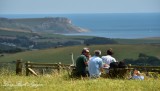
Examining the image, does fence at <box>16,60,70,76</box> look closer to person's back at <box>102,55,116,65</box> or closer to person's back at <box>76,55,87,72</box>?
person's back at <box>102,55,116,65</box>

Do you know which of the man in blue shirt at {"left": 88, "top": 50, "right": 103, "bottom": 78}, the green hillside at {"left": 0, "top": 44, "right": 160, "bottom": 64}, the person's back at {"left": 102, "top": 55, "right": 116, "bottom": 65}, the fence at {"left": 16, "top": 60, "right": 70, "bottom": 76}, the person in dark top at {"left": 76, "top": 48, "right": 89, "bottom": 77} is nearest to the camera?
the man in blue shirt at {"left": 88, "top": 50, "right": 103, "bottom": 78}

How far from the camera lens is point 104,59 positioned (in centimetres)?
1659

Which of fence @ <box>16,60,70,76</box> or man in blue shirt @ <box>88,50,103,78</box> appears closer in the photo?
man in blue shirt @ <box>88,50,103,78</box>

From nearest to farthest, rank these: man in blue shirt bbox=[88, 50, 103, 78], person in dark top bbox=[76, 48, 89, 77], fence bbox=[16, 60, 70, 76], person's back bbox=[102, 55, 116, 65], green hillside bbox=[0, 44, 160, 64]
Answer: man in blue shirt bbox=[88, 50, 103, 78] < person in dark top bbox=[76, 48, 89, 77] < person's back bbox=[102, 55, 116, 65] < fence bbox=[16, 60, 70, 76] < green hillside bbox=[0, 44, 160, 64]

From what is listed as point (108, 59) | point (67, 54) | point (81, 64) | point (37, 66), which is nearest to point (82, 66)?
point (81, 64)

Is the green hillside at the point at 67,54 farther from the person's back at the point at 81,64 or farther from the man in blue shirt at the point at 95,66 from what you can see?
the man in blue shirt at the point at 95,66

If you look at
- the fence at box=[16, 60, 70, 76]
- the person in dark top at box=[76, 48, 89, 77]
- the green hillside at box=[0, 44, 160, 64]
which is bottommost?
the green hillside at box=[0, 44, 160, 64]

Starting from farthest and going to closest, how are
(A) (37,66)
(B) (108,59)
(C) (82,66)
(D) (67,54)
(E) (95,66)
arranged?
(D) (67,54) → (A) (37,66) → (B) (108,59) → (C) (82,66) → (E) (95,66)

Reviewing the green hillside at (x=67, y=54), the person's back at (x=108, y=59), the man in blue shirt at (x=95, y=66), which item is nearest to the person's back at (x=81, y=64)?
the man in blue shirt at (x=95, y=66)

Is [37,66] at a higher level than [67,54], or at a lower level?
higher

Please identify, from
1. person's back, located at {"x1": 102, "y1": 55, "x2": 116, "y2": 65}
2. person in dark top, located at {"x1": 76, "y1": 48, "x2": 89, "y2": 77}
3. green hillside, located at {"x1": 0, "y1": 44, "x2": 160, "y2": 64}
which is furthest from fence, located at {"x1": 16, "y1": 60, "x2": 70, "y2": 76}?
green hillside, located at {"x1": 0, "y1": 44, "x2": 160, "y2": 64}

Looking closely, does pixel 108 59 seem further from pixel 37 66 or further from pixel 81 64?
pixel 37 66

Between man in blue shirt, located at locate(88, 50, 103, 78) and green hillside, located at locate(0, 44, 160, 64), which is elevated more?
man in blue shirt, located at locate(88, 50, 103, 78)

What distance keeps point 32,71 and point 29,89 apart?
7.71m
